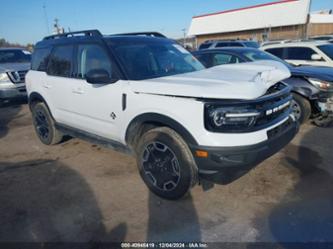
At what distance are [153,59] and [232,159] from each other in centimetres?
183

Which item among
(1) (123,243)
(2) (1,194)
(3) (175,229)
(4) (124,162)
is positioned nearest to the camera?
(1) (123,243)

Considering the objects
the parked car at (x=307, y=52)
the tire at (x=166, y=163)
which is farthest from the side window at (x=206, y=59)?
the tire at (x=166, y=163)

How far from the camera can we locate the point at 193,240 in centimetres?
269

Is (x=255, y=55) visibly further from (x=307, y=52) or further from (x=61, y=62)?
(x=61, y=62)

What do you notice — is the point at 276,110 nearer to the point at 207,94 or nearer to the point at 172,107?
the point at 207,94

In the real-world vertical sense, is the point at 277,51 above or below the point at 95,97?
below

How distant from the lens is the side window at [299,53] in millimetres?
8336

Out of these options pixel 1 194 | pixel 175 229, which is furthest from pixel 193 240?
pixel 1 194

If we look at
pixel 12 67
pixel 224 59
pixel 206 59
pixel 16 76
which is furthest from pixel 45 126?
pixel 12 67

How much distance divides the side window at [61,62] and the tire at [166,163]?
6.12 feet

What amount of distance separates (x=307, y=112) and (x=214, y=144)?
3609mm

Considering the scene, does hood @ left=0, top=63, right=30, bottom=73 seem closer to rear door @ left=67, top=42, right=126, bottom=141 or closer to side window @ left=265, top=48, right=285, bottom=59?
rear door @ left=67, top=42, right=126, bottom=141

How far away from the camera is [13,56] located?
33.7 ft

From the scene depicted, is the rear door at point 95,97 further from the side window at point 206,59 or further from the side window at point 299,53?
the side window at point 299,53
